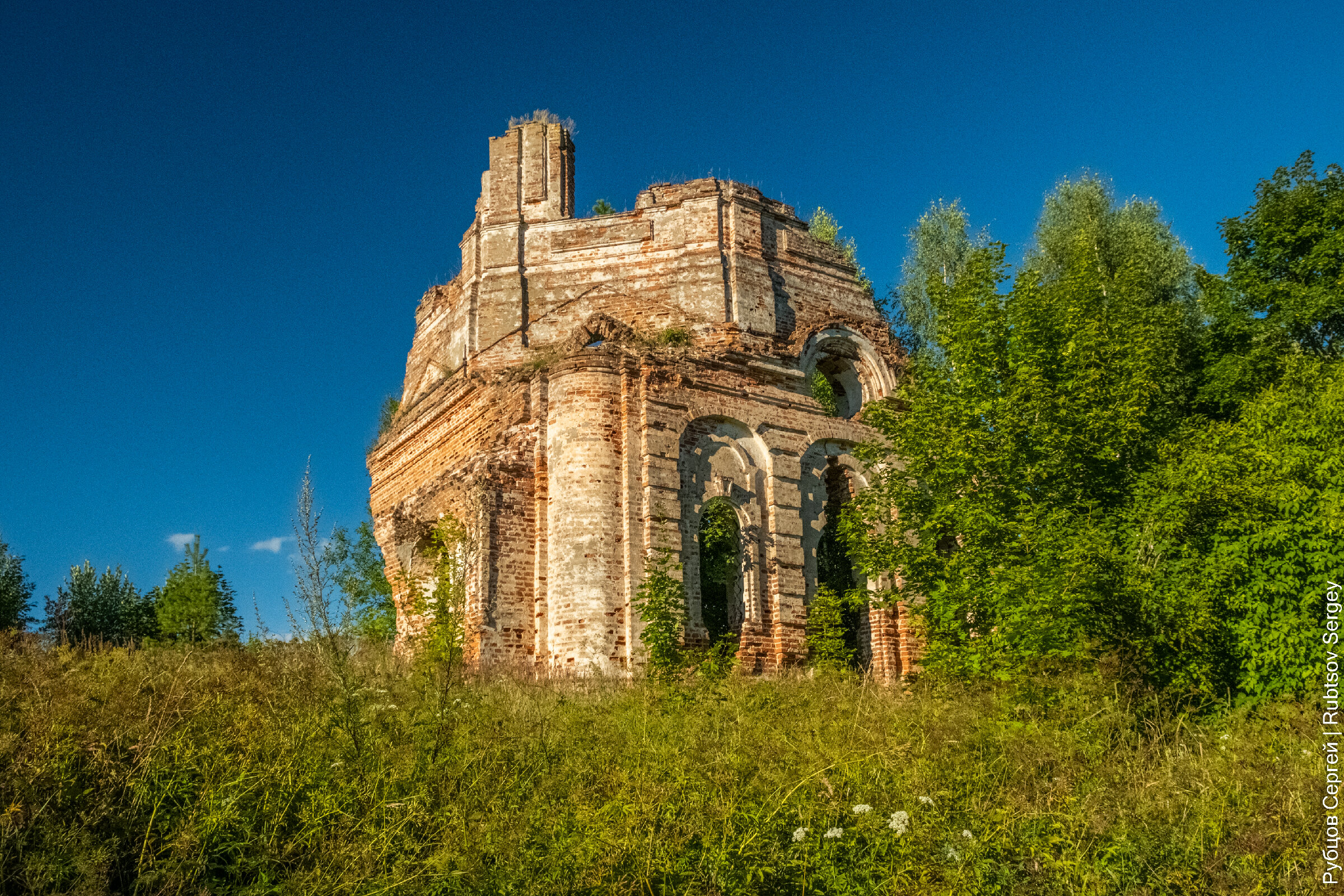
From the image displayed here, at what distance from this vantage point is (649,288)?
16422 mm

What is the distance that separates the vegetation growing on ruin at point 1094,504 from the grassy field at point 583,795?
1.63m

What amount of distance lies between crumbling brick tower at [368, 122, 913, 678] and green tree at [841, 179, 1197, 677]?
195 centimetres

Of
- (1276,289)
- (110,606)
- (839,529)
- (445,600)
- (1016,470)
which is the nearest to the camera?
(445,600)

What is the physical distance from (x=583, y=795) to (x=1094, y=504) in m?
7.47

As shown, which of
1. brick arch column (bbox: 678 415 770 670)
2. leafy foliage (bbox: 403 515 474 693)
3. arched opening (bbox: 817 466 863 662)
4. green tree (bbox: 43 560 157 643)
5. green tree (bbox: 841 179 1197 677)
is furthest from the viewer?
green tree (bbox: 43 560 157 643)

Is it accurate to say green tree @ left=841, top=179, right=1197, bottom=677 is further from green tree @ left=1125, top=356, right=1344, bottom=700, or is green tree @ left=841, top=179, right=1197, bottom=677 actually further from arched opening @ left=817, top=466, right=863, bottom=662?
arched opening @ left=817, top=466, right=863, bottom=662

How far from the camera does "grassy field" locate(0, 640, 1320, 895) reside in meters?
4.89

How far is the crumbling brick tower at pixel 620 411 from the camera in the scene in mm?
13586

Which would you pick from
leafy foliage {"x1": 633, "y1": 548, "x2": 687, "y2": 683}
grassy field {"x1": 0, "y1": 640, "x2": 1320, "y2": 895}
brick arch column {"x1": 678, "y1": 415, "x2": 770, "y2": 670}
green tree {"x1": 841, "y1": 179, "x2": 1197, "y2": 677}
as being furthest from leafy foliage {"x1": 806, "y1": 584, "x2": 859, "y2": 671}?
grassy field {"x1": 0, "y1": 640, "x2": 1320, "y2": 895}

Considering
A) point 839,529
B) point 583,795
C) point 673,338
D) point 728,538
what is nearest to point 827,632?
point 839,529

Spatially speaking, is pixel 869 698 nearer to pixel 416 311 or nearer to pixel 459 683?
pixel 459 683

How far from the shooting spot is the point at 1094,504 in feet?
36.0

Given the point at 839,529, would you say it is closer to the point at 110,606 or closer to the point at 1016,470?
the point at 1016,470

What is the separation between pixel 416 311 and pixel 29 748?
50.9ft
